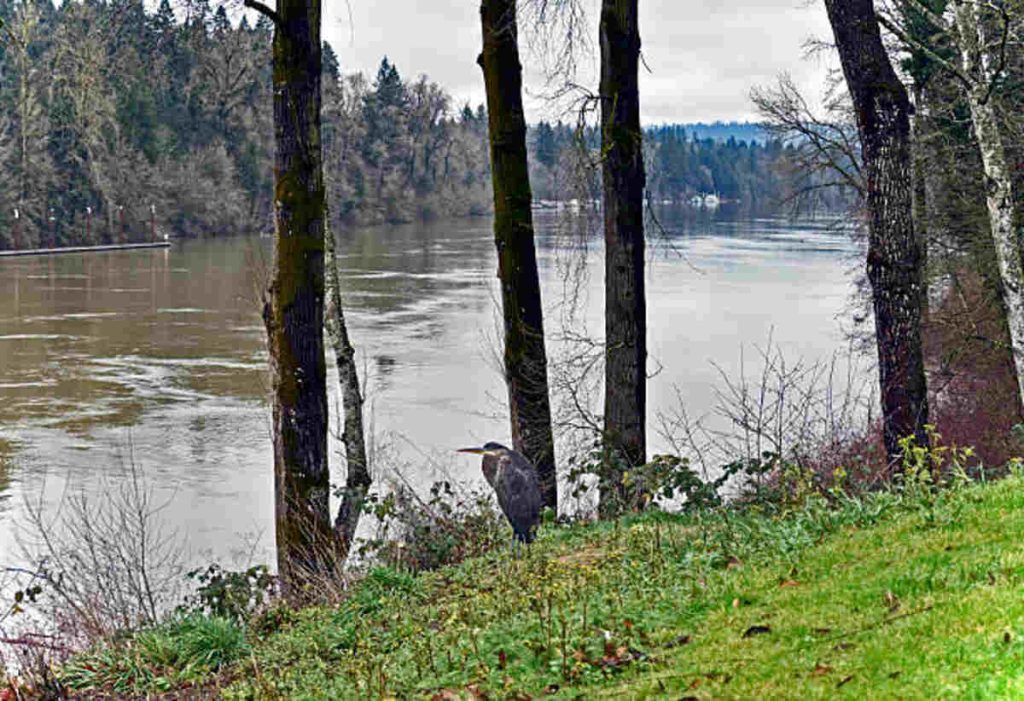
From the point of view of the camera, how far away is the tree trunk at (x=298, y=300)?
926cm

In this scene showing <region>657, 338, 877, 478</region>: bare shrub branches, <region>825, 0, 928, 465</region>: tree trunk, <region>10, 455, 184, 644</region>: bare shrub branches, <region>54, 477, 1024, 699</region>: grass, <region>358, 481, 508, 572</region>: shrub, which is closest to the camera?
<region>54, 477, 1024, 699</region>: grass

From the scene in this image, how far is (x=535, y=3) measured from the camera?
374 inches

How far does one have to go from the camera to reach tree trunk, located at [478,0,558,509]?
34.6 feet

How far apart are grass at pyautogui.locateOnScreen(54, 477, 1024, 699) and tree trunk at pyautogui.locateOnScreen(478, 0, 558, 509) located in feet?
9.28

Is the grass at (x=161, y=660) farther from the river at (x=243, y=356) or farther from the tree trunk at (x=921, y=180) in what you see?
the tree trunk at (x=921, y=180)

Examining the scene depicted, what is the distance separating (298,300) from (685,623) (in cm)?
501

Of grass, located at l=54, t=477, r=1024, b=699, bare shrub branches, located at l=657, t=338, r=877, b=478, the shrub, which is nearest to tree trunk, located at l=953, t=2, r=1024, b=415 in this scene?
bare shrub branches, located at l=657, t=338, r=877, b=478

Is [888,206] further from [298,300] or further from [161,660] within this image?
[161,660]

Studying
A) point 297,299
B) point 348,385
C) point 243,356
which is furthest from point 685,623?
point 243,356

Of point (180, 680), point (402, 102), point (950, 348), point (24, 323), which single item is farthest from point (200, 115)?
point (180, 680)

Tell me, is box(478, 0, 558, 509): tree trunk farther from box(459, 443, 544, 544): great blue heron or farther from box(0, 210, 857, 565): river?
box(459, 443, 544, 544): great blue heron

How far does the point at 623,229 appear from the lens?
10367mm

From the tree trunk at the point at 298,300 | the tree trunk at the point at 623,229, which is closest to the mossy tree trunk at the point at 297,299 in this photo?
the tree trunk at the point at 298,300

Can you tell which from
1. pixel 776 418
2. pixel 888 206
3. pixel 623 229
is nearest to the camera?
pixel 888 206
